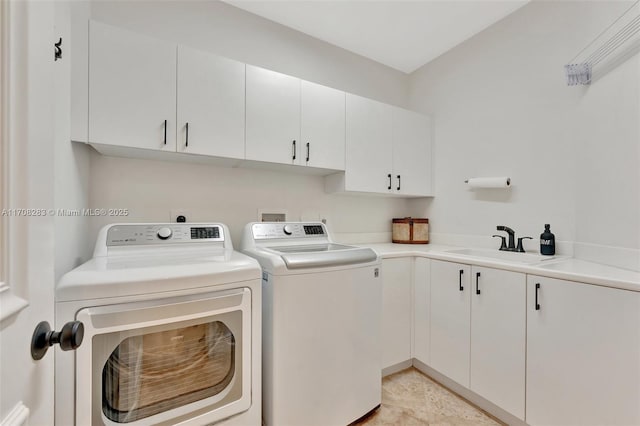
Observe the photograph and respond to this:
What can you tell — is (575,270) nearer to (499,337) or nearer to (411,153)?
(499,337)

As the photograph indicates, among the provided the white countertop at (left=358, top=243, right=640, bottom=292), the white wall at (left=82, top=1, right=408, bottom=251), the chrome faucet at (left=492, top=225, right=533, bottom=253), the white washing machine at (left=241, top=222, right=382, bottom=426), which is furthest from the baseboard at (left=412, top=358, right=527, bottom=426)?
the white wall at (left=82, top=1, right=408, bottom=251)

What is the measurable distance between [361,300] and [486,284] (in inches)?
29.6

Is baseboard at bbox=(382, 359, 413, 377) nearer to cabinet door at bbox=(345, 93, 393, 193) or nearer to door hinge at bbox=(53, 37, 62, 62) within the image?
cabinet door at bbox=(345, 93, 393, 193)

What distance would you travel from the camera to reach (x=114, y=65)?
141cm

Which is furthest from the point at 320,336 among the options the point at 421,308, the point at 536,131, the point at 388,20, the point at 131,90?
the point at 388,20

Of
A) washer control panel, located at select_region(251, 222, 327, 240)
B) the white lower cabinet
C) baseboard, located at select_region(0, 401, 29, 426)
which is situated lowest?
the white lower cabinet

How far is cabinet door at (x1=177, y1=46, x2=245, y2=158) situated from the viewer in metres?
1.57

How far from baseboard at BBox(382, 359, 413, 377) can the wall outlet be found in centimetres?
170

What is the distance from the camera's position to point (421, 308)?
203 cm

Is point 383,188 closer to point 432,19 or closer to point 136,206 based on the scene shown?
point 432,19

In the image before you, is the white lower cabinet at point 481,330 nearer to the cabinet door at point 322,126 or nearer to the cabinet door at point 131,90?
the cabinet door at point 322,126

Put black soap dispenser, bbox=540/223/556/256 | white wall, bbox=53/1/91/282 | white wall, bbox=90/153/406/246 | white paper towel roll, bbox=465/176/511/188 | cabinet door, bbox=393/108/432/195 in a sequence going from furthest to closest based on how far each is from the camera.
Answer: cabinet door, bbox=393/108/432/195, white paper towel roll, bbox=465/176/511/188, black soap dispenser, bbox=540/223/556/256, white wall, bbox=90/153/406/246, white wall, bbox=53/1/91/282

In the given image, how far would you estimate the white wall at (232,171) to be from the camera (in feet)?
5.58

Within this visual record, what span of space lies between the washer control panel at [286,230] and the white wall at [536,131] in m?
1.26
